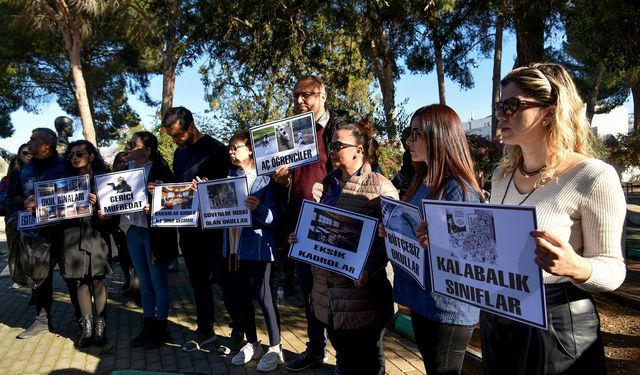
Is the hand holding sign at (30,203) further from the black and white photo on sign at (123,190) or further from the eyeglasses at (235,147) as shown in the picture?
the eyeglasses at (235,147)

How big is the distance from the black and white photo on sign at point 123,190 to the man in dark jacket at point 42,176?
0.76m

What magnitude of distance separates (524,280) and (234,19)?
645 cm

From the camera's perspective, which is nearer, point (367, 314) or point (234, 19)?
point (367, 314)

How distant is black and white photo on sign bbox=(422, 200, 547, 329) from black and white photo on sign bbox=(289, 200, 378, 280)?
0.60 m

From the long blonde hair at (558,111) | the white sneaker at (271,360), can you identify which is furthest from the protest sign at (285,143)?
the long blonde hair at (558,111)

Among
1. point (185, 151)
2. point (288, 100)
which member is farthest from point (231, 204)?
point (288, 100)

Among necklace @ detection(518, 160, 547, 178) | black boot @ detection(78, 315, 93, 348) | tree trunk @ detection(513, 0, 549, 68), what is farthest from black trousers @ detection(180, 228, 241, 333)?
tree trunk @ detection(513, 0, 549, 68)

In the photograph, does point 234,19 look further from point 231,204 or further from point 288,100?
point 288,100

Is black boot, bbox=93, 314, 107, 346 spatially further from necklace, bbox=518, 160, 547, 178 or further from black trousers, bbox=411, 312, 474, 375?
necklace, bbox=518, 160, 547, 178

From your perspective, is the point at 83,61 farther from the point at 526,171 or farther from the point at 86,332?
the point at 526,171

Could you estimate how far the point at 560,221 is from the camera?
1668mm

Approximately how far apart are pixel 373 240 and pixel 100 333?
3.58 meters

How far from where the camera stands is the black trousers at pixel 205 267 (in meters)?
4.30

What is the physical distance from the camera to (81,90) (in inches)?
728
